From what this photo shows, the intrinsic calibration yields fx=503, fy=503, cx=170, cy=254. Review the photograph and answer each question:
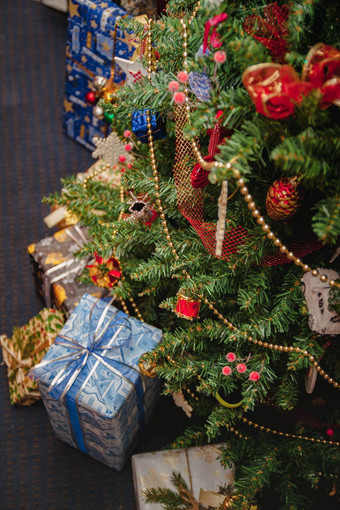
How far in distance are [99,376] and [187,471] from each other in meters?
0.32

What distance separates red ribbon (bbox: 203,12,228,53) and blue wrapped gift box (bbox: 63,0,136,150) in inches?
33.0

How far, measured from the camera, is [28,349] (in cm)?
144

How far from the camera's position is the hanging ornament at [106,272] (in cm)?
117

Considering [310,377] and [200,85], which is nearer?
[200,85]

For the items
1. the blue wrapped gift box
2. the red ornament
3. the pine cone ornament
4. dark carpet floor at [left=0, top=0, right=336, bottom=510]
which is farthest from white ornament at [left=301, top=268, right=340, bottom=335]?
the red ornament

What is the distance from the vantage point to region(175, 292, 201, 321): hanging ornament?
0.93 m

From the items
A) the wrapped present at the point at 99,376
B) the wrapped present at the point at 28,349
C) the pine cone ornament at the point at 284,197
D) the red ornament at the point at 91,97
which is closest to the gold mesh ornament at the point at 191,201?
the pine cone ornament at the point at 284,197

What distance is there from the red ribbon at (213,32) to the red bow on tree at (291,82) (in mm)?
65

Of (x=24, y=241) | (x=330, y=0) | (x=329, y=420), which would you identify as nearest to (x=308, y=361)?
(x=329, y=420)

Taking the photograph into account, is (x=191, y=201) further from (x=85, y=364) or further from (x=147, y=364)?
(x=85, y=364)

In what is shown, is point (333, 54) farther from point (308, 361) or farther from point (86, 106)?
point (86, 106)

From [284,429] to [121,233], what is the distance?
57 centimetres

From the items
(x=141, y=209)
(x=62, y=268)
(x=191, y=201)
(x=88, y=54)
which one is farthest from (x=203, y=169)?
(x=88, y=54)

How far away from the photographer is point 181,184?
900 mm
